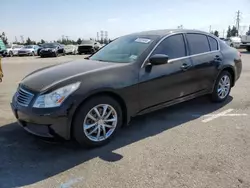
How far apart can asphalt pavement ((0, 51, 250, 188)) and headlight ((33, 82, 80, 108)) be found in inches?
27.4

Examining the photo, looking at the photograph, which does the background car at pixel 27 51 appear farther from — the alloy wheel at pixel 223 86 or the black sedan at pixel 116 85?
the alloy wheel at pixel 223 86

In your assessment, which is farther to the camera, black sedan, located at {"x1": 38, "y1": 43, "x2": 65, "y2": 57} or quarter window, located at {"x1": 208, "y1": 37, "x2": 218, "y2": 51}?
black sedan, located at {"x1": 38, "y1": 43, "x2": 65, "y2": 57}

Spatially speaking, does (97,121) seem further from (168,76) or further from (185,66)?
(185,66)

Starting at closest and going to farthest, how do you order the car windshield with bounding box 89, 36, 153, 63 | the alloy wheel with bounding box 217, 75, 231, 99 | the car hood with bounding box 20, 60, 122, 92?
1. the car hood with bounding box 20, 60, 122, 92
2. the car windshield with bounding box 89, 36, 153, 63
3. the alloy wheel with bounding box 217, 75, 231, 99

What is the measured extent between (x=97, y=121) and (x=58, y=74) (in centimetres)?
89

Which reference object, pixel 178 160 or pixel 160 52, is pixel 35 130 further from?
pixel 160 52

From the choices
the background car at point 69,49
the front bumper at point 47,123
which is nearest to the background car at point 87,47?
the background car at point 69,49

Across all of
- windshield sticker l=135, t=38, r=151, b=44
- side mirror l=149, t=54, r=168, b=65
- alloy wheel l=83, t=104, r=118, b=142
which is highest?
windshield sticker l=135, t=38, r=151, b=44

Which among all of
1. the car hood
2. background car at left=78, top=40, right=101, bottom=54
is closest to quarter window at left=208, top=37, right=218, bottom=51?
the car hood

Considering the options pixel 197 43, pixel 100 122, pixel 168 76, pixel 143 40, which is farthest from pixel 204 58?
pixel 100 122

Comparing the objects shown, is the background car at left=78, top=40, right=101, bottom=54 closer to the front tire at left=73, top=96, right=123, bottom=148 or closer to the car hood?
the car hood

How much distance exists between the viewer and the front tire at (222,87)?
5.96m

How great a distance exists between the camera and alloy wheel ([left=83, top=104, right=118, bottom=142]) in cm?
388

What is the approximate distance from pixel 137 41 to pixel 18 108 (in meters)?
2.30
